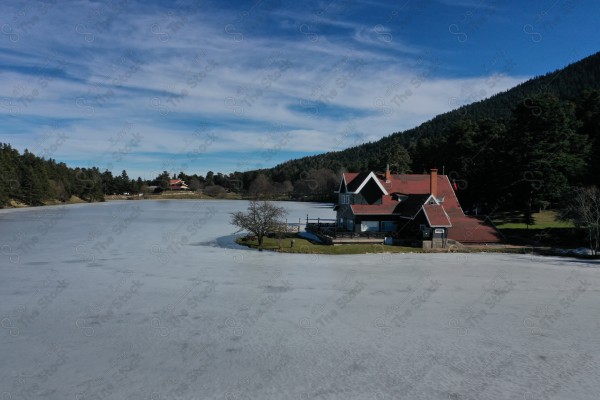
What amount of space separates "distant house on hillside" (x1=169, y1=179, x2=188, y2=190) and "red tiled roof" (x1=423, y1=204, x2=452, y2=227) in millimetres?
146233

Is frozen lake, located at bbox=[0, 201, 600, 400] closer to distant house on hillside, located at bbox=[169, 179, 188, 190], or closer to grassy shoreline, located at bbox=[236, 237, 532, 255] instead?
grassy shoreline, located at bbox=[236, 237, 532, 255]

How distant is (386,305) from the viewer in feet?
56.9

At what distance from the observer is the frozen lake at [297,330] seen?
10539 mm

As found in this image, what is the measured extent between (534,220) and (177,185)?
149 meters

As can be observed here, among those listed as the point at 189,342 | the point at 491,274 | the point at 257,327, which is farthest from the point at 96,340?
the point at 491,274

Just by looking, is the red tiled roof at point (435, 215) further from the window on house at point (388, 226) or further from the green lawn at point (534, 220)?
the green lawn at point (534, 220)

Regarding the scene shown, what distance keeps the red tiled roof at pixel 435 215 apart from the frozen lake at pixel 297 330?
6707 millimetres

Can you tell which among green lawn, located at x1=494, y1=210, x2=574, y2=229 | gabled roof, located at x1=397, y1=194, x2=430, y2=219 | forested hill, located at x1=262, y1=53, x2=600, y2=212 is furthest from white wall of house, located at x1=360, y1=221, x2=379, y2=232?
forested hill, located at x1=262, y1=53, x2=600, y2=212

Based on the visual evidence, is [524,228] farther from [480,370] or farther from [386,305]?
[480,370]

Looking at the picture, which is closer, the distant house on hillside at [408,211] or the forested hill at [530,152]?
the distant house on hillside at [408,211]

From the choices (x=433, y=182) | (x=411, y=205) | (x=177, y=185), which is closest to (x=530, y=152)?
A: (x=433, y=182)

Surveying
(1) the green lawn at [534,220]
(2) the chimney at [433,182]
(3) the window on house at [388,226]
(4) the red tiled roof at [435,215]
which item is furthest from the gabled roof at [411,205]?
(1) the green lawn at [534,220]

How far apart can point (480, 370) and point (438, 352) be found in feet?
4.55

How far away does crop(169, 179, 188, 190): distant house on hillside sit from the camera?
169950 millimetres
